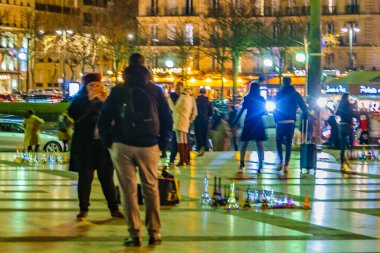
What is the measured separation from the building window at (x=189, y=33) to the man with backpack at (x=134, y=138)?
223 ft

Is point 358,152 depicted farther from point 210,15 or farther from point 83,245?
point 210,15

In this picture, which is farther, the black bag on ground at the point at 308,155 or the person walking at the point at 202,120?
the person walking at the point at 202,120

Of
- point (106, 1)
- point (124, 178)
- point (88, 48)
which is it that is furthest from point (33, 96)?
point (124, 178)

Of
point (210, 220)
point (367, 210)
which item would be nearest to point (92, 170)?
point (210, 220)

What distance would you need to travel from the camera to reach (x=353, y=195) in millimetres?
15992

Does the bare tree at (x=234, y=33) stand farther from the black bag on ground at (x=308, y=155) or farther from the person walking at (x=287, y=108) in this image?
the person walking at (x=287, y=108)

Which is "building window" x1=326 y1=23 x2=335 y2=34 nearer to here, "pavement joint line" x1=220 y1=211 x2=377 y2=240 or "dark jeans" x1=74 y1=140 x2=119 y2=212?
"pavement joint line" x1=220 y1=211 x2=377 y2=240

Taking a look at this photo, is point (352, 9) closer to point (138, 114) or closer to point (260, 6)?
point (260, 6)

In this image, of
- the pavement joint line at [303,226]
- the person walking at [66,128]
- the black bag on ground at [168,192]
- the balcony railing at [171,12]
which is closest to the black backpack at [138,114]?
the pavement joint line at [303,226]

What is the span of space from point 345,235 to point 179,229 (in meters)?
2.04

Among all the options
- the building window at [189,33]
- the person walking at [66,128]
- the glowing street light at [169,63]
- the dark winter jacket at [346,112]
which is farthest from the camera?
the glowing street light at [169,63]

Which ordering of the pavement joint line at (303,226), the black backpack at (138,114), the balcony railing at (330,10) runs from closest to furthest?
1. the black backpack at (138,114)
2. the pavement joint line at (303,226)
3. the balcony railing at (330,10)

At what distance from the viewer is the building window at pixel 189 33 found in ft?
260

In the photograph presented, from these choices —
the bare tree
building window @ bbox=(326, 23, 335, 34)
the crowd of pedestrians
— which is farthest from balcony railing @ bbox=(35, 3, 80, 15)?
the crowd of pedestrians
